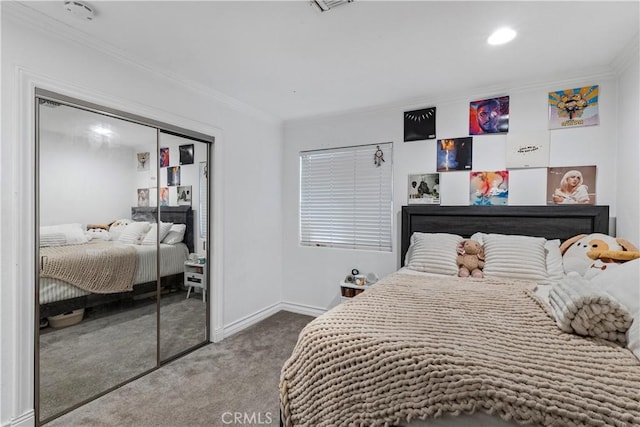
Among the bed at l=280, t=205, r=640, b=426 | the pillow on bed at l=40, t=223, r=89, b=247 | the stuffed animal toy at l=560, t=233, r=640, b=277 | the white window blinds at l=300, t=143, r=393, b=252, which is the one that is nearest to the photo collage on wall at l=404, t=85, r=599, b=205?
the white window blinds at l=300, t=143, r=393, b=252

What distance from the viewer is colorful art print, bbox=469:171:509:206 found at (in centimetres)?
266

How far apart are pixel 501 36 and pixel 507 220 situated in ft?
4.89

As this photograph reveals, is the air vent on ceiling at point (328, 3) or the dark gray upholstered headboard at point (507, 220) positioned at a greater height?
the air vent on ceiling at point (328, 3)

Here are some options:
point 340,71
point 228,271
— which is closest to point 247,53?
point 340,71

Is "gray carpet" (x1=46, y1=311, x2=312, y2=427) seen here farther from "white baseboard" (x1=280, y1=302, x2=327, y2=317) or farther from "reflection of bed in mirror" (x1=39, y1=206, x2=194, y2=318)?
"white baseboard" (x1=280, y1=302, x2=327, y2=317)

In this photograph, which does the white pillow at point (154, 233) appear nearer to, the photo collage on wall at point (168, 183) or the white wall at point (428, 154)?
the photo collage on wall at point (168, 183)

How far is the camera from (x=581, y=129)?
2422mm

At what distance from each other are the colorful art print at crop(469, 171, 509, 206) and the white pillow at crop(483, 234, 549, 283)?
1.32ft

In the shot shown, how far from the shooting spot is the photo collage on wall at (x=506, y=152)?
2410mm

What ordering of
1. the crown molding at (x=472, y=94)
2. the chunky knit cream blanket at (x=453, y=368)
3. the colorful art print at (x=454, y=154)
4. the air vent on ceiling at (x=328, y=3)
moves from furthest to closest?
the colorful art print at (x=454, y=154), the crown molding at (x=472, y=94), the air vent on ceiling at (x=328, y=3), the chunky knit cream blanket at (x=453, y=368)

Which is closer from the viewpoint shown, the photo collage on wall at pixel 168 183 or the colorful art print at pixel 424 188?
the photo collage on wall at pixel 168 183

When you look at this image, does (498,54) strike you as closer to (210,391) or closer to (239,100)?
(239,100)

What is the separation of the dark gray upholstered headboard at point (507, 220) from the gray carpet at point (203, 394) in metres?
1.69

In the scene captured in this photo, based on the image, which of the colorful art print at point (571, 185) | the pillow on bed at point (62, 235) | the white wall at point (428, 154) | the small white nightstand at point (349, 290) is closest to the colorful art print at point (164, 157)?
the pillow on bed at point (62, 235)
